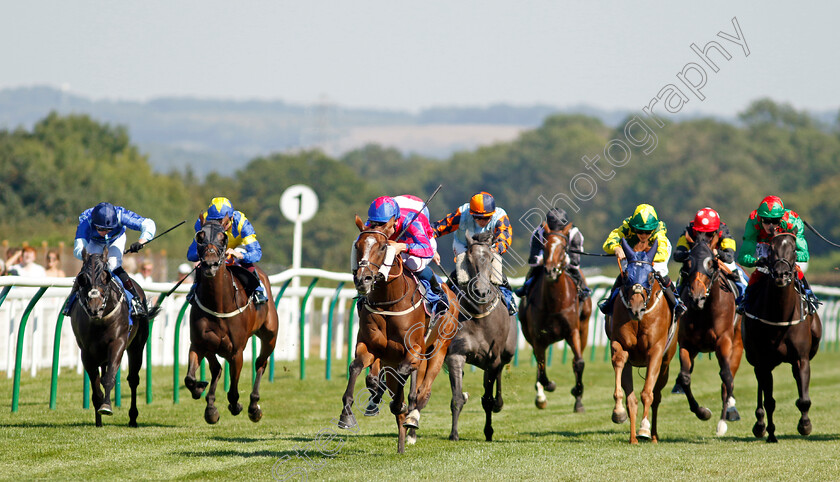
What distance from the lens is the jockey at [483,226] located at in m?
9.93

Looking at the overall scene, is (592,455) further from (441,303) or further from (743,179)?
(743,179)

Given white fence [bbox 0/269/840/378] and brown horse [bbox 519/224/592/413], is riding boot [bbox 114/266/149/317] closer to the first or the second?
white fence [bbox 0/269/840/378]

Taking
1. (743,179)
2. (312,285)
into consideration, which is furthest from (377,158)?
(312,285)

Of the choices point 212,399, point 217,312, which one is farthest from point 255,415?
point 217,312

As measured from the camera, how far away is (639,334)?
9406 millimetres

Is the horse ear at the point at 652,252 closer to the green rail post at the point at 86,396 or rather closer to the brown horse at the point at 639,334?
the brown horse at the point at 639,334

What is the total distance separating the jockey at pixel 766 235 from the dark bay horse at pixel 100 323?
198 inches

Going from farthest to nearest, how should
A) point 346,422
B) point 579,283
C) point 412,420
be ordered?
point 579,283 < point 412,420 < point 346,422

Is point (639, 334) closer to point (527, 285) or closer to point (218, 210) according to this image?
point (527, 285)

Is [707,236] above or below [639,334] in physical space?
above

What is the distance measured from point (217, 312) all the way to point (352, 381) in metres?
1.64

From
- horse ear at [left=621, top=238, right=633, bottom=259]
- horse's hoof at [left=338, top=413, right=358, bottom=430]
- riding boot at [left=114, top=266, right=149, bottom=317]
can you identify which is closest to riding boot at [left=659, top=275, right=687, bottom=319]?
horse ear at [left=621, top=238, right=633, bottom=259]

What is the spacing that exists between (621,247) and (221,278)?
324 cm

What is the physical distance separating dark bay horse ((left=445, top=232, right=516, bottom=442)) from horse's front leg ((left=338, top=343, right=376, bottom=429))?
1080mm
